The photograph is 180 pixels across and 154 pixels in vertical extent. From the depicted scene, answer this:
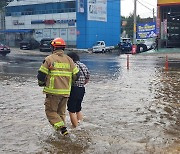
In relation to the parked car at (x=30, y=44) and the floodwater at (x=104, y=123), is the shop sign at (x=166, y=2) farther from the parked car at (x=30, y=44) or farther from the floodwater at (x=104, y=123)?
the floodwater at (x=104, y=123)

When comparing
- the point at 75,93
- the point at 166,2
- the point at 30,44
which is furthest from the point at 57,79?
the point at 30,44

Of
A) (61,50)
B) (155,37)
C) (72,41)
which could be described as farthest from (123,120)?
(72,41)

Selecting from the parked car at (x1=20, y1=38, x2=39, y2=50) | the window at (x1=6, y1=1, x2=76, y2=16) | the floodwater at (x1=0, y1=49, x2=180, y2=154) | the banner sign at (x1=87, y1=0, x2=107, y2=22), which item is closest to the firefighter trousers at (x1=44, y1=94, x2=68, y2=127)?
the floodwater at (x1=0, y1=49, x2=180, y2=154)

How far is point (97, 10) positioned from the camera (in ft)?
158

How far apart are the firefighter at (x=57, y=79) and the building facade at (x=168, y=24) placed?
32206 millimetres

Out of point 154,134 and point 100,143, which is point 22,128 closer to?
point 100,143

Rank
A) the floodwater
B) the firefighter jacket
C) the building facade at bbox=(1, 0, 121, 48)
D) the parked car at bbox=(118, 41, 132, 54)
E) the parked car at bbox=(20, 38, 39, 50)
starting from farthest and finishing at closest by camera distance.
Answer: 1. the parked car at bbox=(20, 38, 39, 50)
2. the building facade at bbox=(1, 0, 121, 48)
3. the parked car at bbox=(118, 41, 132, 54)
4. the firefighter jacket
5. the floodwater

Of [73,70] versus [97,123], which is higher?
[73,70]

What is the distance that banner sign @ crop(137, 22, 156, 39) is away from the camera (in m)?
37.5

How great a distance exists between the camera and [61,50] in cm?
635

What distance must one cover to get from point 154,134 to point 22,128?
256 cm

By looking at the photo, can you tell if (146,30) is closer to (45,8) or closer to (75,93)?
(45,8)

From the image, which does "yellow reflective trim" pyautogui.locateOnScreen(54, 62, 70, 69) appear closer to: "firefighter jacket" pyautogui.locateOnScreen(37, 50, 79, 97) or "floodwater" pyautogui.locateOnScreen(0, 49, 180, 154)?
"firefighter jacket" pyautogui.locateOnScreen(37, 50, 79, 97)

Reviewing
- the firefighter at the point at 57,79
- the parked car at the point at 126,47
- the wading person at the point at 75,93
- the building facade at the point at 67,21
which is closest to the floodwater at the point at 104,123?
the wading person at the point at 75,93
